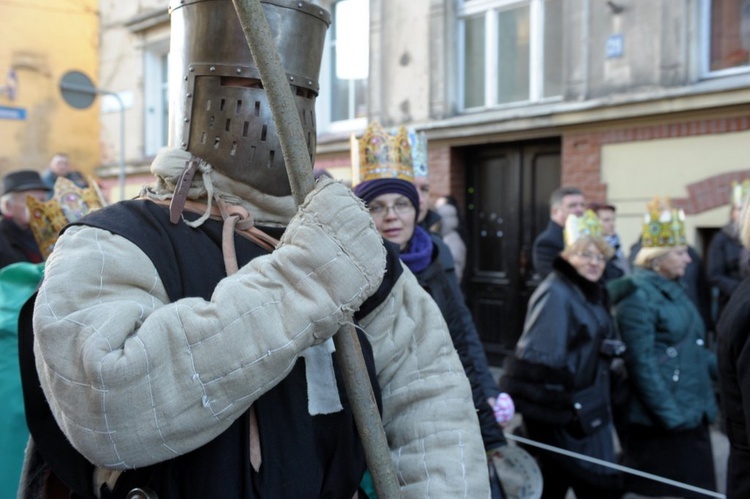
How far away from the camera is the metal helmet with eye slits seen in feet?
4.95

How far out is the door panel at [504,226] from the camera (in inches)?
321

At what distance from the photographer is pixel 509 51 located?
8.40 metres

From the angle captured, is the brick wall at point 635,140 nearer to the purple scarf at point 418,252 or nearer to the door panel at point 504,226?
the door panel at point 504,226

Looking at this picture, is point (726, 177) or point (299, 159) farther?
point (726, 177)

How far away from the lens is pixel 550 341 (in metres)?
3.85

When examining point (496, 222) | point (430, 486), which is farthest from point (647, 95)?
point (430, 486)

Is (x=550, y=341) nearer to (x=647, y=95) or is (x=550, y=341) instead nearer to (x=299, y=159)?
(x=299, y=159)

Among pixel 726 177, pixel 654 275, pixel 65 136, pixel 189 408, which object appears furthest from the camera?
pixel 65 136

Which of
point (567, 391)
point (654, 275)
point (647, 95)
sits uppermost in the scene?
point (647, 95)

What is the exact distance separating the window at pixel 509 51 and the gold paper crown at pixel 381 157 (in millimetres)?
4858

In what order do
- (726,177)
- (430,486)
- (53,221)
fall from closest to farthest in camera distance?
(430,486)
(53,221)
(726,177)

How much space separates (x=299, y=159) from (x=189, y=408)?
1.49 feet

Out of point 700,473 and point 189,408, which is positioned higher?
point 189,408

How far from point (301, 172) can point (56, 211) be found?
2.16m
